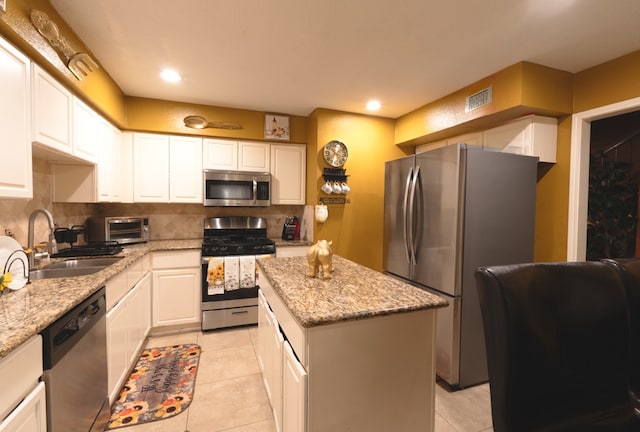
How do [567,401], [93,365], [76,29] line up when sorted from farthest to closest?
[76,29] < [93,365] < [567,401]

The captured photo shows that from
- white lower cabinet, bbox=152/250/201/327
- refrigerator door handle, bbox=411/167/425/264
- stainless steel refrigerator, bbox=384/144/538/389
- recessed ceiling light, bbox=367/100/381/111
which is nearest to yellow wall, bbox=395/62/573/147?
stainless steel refrigerator, bbox=384/144/538/389

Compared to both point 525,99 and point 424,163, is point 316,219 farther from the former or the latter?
point 525,99

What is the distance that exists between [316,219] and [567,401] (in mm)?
2636

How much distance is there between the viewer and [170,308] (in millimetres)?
3053

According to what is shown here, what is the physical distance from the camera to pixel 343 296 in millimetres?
1389

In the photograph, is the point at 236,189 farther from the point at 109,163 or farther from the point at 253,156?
the point at 109,163

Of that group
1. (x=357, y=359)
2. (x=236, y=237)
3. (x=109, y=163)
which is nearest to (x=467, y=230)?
(x=357, y=359)

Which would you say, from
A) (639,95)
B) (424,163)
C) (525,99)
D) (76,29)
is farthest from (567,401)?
(76,29)

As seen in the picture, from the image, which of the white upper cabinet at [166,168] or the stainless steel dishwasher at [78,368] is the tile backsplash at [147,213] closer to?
the white upper cabinet at [166,168]

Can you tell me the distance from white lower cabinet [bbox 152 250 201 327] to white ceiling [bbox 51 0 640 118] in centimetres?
174

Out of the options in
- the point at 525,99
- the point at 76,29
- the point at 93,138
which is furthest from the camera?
the point at 93,138

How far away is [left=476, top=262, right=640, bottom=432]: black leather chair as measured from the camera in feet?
2.87

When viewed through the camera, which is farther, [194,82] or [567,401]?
[194,82]

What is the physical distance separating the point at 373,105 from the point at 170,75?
204cm
